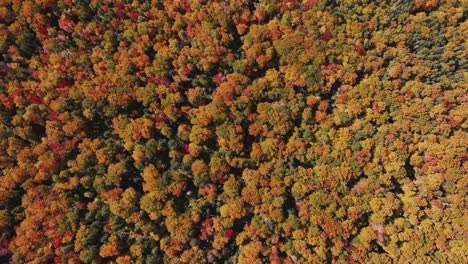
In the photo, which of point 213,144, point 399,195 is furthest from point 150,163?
point 399,195

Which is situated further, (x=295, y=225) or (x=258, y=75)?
(x=258, y=75)

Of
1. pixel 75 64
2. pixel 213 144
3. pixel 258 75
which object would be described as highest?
pixel 75 64

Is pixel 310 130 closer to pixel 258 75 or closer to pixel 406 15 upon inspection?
pixel 258 75

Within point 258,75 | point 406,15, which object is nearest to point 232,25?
point 258,75

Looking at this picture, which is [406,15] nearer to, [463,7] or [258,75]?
[463,7]

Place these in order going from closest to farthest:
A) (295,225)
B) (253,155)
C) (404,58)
→ 1. (295,225)
2. (253,155)
3. (404,58)

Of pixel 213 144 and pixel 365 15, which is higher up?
pixel 365 15

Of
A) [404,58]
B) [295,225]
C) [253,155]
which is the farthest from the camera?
[404,58]
